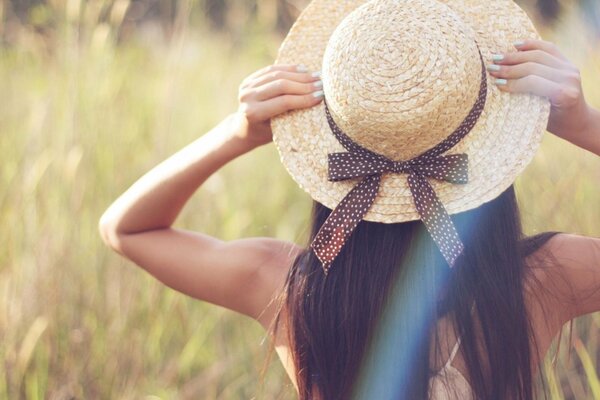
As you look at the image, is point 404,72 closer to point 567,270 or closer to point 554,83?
point 554,83

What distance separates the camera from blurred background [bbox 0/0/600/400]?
2570mm

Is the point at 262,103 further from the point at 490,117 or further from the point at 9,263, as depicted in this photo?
the point at 9,263

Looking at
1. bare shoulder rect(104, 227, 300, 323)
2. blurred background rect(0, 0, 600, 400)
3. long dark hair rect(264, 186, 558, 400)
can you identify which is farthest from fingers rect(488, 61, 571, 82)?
blurred background rect(0, 0, 600, 400)

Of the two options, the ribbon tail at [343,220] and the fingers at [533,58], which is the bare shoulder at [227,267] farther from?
the fingers at [533,58]

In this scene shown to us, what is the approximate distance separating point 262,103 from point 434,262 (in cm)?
44

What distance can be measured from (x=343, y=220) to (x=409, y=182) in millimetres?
140

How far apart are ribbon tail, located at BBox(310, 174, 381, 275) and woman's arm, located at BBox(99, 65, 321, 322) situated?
0.62 ft

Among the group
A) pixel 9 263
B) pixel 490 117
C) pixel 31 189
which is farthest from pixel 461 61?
pixel 9 263

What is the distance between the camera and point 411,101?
1.53m

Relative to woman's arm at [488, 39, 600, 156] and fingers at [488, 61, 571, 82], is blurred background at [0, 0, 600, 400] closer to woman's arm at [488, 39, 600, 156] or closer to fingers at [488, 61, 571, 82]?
woman's arm at [488, 39, 600, 156]

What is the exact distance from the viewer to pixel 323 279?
1.69 meters

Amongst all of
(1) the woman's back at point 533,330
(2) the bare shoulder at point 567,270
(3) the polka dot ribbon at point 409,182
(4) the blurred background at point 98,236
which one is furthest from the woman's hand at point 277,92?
(4) the blurred background at point 98,236

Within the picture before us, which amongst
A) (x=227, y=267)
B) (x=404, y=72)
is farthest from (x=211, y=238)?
(x=404, y=72)

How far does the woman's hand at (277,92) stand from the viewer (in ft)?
5.45
